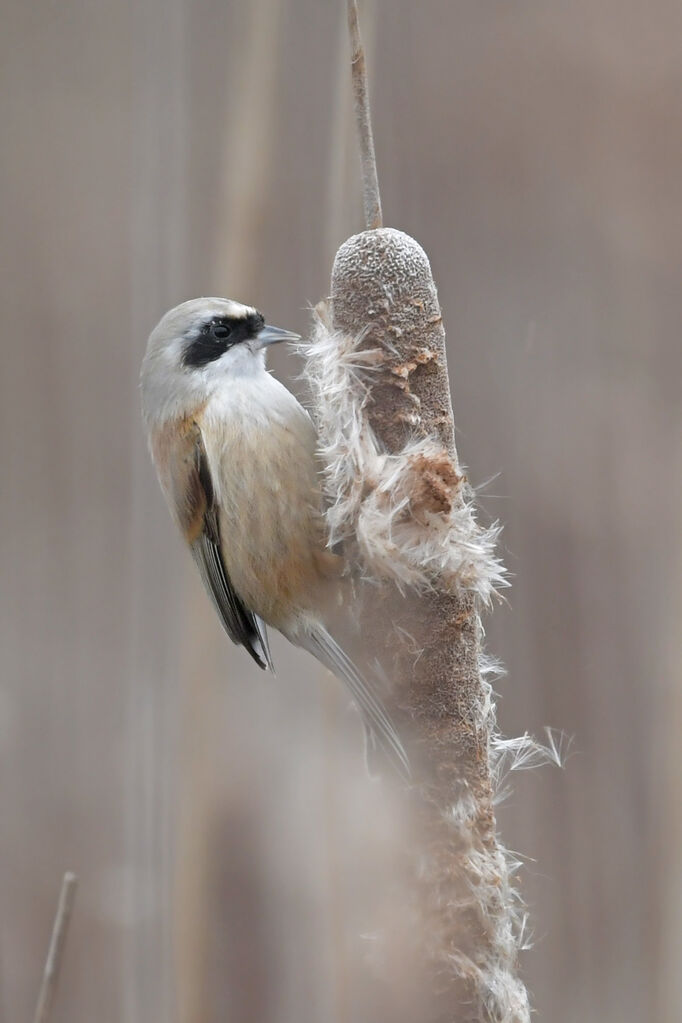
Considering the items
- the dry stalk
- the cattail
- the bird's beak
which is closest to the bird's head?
the bird's beak

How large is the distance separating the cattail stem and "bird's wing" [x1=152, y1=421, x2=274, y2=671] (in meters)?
0.65

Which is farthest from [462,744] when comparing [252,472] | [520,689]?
[520,689]

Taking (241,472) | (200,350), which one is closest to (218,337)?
(200,350)

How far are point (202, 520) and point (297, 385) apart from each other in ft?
1.23

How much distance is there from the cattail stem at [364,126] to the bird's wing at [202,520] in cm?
65

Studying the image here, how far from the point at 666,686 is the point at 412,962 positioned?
0.88 metres

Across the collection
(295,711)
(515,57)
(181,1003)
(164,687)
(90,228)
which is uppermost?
(515,57)

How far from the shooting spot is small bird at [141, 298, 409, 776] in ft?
5.33

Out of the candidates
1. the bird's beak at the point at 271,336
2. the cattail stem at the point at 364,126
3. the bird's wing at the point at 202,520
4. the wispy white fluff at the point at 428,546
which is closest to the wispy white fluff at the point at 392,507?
the wispy white fluff at the point at 428,546

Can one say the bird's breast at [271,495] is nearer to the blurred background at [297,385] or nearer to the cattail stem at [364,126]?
the blurred background at [297,385]

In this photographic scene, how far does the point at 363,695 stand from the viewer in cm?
133

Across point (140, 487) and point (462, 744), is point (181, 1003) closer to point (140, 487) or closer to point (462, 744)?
point (462, 744)

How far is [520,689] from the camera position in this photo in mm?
→ 1867

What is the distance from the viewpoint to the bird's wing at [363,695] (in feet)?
3.96
